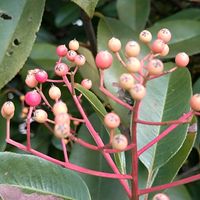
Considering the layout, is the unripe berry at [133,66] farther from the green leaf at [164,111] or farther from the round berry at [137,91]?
the green leaf at [164,111]

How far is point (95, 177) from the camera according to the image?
1.26m

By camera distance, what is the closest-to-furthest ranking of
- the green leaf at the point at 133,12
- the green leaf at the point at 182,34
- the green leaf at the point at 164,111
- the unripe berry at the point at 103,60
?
the unripe berry at the point at 103,60, the green leaf at the point at 164,111, the green leaf at the point at 182,34, the green leaf at the point at 133,12

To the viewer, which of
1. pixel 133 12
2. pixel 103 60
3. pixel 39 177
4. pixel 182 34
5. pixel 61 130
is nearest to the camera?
pixel 61 130

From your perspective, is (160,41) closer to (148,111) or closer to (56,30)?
(148,111)

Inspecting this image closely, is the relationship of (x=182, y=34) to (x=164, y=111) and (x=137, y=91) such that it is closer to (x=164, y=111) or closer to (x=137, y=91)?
(x=164, y=111)

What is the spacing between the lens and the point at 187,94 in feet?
3.95

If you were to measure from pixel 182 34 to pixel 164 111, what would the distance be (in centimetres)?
37

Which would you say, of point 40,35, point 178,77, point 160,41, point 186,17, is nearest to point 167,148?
point 178,77

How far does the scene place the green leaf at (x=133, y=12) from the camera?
69.2 inches

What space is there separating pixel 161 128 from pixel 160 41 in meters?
0.36

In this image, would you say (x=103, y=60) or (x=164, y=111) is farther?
(x=164, y=111)

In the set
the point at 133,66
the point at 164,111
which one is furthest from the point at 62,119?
the point at 164,111

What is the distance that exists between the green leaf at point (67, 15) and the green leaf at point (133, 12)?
0.18 m

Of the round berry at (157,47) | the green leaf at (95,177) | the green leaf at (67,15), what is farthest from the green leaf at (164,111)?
the green leaf at (67,15)
